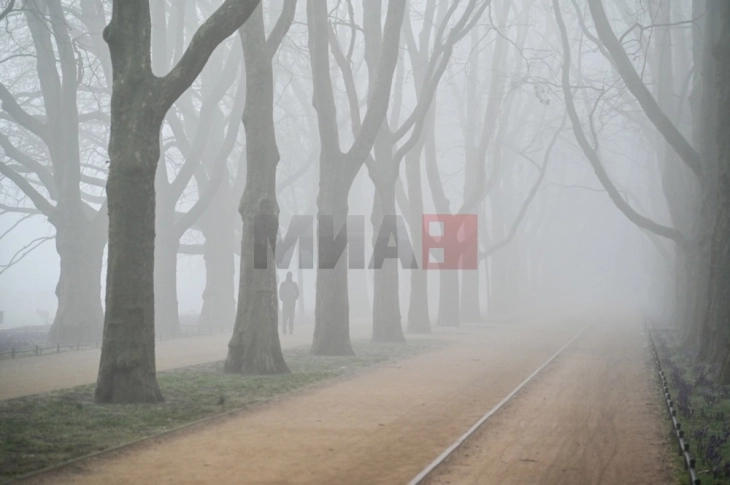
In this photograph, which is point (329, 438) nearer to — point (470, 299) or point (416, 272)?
point (416, 272)

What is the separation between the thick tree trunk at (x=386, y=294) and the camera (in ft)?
84.0

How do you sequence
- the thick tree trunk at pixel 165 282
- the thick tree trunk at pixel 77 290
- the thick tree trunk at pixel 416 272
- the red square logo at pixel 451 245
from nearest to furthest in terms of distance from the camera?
the thick tree trunk at pixel 77 290, the thick tree trunk at pixel 165 282, the thick tree trunk at pixel 416 272, the red square logo at pixel 451 245

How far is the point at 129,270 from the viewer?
39.2 ft

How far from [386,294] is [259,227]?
9911mm

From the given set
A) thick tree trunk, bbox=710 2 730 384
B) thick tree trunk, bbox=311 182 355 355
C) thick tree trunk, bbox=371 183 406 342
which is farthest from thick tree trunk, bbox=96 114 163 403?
thick tree trunk, bbox=371 183 406 342


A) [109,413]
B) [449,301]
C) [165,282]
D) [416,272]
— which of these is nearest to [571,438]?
[109,413]

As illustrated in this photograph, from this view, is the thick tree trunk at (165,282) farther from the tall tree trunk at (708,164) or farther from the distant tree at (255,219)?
the tall tree trunk at (708,164)

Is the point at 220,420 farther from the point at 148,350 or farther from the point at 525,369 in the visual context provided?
the point at 525,369

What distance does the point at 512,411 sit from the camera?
12.2 metres

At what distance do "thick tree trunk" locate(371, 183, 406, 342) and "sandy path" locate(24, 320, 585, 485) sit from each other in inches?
329

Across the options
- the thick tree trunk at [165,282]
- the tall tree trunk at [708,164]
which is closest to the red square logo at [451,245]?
the thick tree trunk at [165,282]

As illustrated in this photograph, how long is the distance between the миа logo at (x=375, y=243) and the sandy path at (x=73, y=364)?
338 cm

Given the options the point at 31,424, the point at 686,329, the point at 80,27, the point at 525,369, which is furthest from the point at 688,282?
the point at 80,27

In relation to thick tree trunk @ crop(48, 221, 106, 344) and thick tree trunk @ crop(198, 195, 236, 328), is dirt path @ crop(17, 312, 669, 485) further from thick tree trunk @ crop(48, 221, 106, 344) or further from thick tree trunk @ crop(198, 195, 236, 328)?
thick tree trunk @ crop(198, 195, 236, 328)
